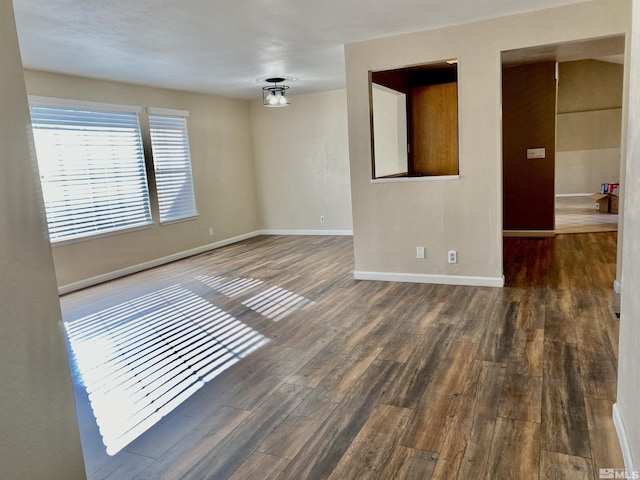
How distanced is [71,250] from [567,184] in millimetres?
11734

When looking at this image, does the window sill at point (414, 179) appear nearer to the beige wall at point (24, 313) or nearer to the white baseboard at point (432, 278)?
the white baseboard at point (432, 278)

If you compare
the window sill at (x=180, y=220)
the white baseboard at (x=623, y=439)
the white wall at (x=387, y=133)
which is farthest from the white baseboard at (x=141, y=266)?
the white baseboard at (x=623, y=439)

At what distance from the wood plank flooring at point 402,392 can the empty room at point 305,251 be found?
0.06ft

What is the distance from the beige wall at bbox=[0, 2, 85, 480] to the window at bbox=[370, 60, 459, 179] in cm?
481

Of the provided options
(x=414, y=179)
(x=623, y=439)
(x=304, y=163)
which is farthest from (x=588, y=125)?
(x=623, y=439)

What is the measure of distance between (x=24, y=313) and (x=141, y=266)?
5.11 m

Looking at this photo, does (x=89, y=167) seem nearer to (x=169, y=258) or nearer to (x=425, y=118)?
(x=169, y=258)

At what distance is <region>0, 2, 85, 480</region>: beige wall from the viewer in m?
1.28

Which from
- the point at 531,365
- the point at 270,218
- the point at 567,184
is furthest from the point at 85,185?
the point at 567,184

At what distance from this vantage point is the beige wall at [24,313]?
1.28 metres

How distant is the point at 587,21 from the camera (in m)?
3.79

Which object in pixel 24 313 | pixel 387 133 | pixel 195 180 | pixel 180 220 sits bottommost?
pixel 180 220

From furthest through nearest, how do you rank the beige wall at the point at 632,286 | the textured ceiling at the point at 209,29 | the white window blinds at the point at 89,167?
the white window blinds at the point at 89,167, the textured ceiling at the point at 209,29, the beige wall at the point at 632,286

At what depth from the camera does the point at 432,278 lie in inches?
184
